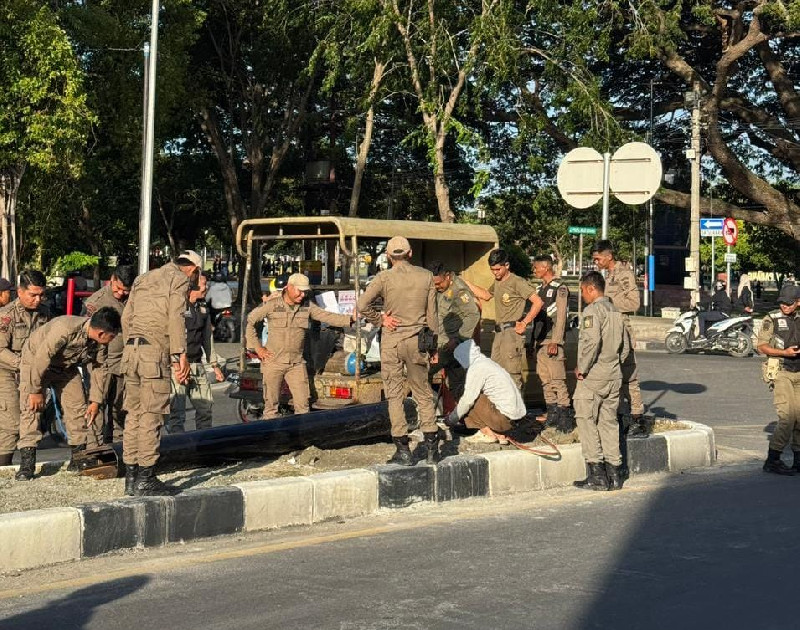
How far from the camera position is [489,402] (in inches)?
383

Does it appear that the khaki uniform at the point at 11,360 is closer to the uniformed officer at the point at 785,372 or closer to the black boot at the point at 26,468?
the black boot at the point at 26,468

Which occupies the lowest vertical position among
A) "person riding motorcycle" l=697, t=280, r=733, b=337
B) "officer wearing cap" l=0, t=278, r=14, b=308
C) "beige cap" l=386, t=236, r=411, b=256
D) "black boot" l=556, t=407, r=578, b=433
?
"black boot" l=556, t=407, r=578, b=433

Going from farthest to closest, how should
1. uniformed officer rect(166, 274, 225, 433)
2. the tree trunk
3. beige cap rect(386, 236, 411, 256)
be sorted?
the tree trunk, uniformed officer rect(166, 274, 225, 433), beige cap rect(386, 236, 411, 256)

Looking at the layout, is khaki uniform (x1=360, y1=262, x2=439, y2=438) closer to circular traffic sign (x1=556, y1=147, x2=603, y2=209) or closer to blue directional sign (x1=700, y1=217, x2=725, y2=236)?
circular traffic sign (x1=556, y1=147, x2=603, y2=209)

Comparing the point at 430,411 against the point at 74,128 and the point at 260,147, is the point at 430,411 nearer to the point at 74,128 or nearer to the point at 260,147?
the point at 74,128

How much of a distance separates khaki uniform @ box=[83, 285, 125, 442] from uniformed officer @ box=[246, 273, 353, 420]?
1.39 meters

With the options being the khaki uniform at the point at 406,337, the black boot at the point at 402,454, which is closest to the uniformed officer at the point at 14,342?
the khaki uniform at the point at 406,337

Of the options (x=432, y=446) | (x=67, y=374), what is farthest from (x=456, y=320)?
(x=67, y=374)

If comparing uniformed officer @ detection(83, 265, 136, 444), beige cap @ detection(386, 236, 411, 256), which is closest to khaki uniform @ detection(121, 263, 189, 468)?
uniformed officer @ detection(83, 265, 136, 444)

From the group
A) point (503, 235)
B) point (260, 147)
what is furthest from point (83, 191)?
point (503, 235)

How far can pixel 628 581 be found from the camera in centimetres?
611

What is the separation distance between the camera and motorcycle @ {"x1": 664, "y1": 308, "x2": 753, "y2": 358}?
23125mm

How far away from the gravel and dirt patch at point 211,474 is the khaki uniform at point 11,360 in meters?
0.73

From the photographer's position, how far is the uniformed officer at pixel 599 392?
8742mm
